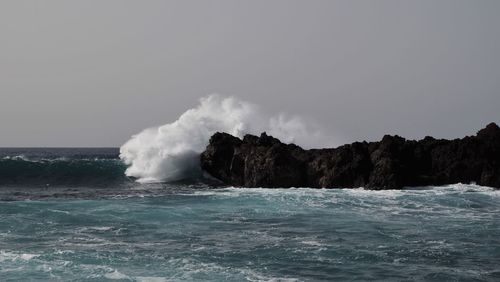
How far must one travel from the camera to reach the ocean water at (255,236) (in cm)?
1617

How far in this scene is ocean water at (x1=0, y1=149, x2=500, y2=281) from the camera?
16.2 m

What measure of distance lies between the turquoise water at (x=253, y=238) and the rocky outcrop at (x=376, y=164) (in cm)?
571

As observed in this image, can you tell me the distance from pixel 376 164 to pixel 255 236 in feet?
Result: 65.8

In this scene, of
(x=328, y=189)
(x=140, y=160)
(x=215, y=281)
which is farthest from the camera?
(x=140, y=160)

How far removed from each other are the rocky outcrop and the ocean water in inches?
141

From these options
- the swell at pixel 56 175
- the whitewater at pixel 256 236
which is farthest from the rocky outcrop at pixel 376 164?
the swell at pixel 56 175

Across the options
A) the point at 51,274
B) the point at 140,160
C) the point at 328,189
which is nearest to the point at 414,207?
the point at 328,189

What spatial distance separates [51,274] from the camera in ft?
51.3

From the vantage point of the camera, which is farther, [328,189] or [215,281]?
[328,189]

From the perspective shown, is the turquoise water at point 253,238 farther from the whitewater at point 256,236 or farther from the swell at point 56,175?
the swell at point 56,175

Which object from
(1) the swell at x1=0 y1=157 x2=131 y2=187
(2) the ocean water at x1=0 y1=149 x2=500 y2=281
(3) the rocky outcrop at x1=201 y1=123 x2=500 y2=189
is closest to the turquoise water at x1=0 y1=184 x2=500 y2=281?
(2) the ocean water at x1=0 y1=149 x2=500 y2=281

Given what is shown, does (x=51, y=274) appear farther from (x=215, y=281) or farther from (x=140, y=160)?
(x=140, y=160)

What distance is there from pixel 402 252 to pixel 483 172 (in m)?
24.2

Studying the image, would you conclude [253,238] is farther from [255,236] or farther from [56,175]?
[56,175]
